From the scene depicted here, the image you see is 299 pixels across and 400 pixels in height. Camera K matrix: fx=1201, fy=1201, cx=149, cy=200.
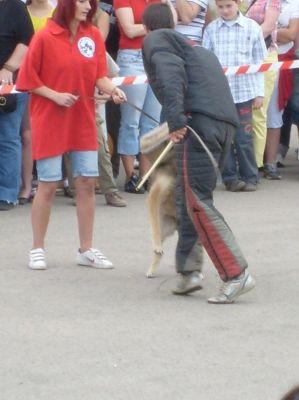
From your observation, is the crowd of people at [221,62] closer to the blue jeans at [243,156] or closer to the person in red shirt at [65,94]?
the blue jeans at [243,156]

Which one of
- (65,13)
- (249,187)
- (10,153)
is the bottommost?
(249,187)

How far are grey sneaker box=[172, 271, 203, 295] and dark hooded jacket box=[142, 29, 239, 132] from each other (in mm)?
939

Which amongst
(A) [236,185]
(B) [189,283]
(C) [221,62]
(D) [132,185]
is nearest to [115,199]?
(D) [132,185]

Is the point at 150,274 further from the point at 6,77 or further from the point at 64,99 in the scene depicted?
the point at 6,77

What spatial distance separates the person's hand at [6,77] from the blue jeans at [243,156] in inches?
88.1

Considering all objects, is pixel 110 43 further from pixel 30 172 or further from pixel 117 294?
pixel 117 294

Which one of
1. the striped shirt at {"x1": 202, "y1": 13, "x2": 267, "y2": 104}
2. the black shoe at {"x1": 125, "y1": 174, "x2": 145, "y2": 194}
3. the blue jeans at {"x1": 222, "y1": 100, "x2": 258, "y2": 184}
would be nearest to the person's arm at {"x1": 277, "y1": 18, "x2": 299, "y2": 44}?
the striped shirt at {"x1": 202, "y1": 13, "x2": 267, "y2": 104}

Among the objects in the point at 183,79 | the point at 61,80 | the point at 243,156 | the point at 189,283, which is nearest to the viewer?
the point at 183,79

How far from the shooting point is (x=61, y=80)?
751 cm

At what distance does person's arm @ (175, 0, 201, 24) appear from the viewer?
10.7 meters

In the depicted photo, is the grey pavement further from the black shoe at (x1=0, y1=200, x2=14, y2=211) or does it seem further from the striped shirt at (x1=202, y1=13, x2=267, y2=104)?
the striped shirt at (x1=202, y1=13, x2=267, y2=104)

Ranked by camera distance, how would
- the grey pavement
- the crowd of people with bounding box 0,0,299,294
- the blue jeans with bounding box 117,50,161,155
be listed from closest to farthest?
the grey pavement, the crowd of people with bounding box 0,0,299,294, the blue jeans with bounding box 117,50,161,155

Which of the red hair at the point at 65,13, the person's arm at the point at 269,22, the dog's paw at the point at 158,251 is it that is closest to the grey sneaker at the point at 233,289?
the dog's paw at the point at 158,251

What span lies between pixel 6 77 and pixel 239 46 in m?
2.21
